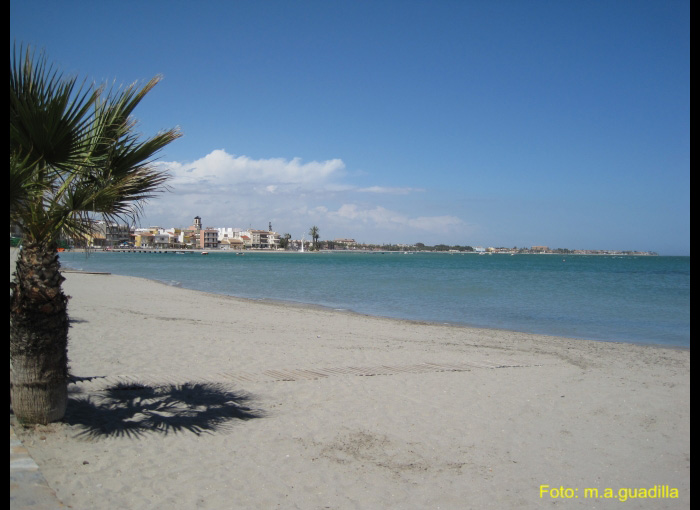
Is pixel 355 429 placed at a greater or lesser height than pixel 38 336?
lesser

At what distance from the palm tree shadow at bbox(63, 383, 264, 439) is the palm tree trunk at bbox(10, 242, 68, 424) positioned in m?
0.45

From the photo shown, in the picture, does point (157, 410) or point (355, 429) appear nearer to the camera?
point (355, 429)

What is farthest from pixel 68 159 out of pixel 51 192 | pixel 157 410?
pixel 157 410

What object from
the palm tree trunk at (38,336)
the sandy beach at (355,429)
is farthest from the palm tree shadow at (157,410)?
the palm tree trunk at (38,336)

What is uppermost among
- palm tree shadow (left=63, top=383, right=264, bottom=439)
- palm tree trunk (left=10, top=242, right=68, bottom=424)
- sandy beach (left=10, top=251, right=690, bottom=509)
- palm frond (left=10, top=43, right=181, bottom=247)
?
palm frond (left=10, top=43, right=181, bottom=247)

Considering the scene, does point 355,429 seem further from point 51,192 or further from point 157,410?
point 51,192

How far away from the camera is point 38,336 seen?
4.53m

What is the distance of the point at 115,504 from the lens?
376cm

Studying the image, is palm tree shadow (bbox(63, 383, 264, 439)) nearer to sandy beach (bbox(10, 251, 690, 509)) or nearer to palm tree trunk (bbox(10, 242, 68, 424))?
sandy beach (bbox(10, 251, 690, 509))

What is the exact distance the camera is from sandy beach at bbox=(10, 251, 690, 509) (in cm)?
423

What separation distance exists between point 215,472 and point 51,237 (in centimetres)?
246

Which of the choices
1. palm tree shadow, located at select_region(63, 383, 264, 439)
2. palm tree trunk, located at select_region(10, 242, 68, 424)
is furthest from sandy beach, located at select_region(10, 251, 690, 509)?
palm tree trunk, located at select_region(10, 242, 68, 424)

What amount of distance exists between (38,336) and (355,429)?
3.19 m

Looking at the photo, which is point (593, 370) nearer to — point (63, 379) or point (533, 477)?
point (533, 477)
